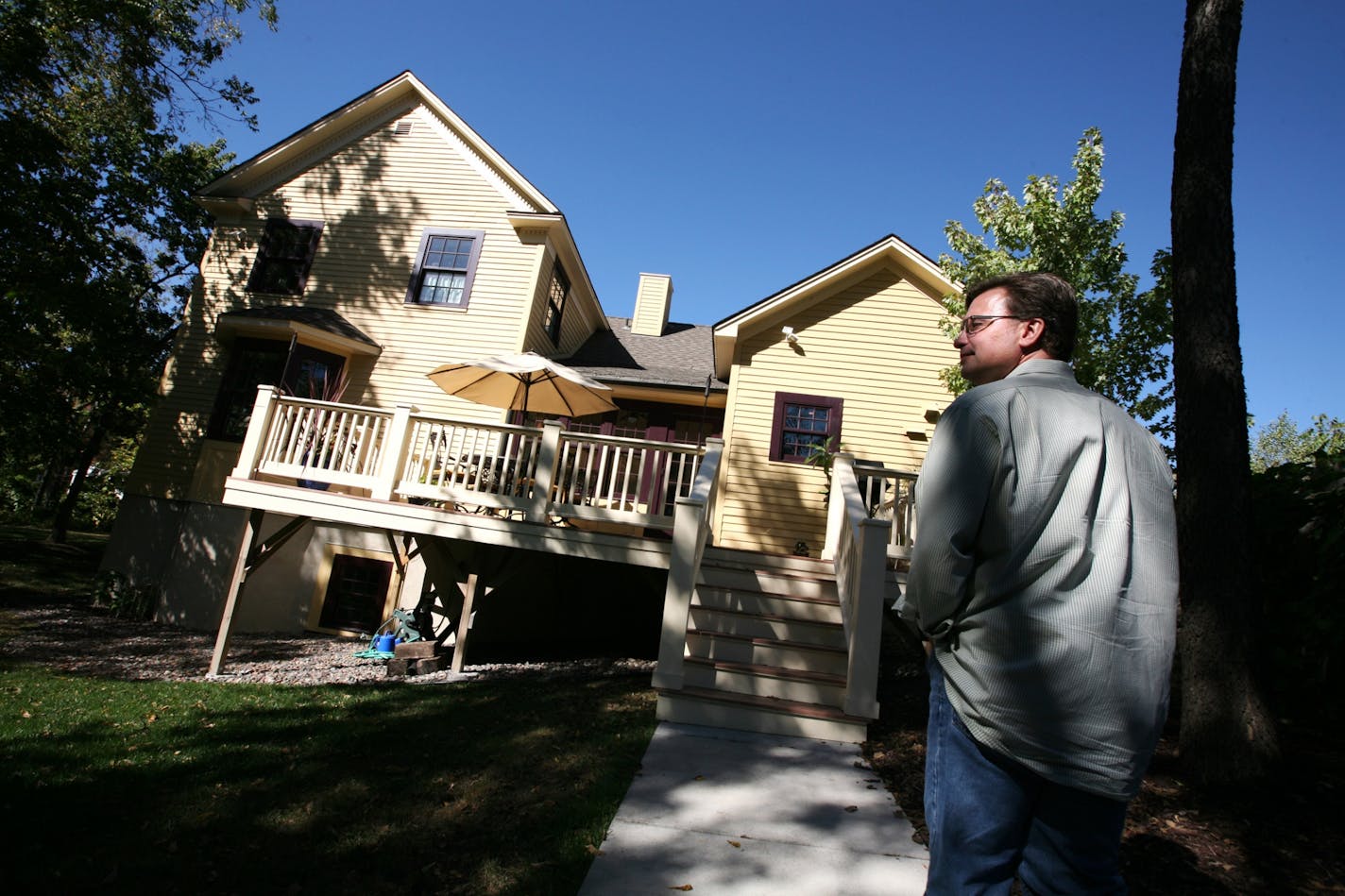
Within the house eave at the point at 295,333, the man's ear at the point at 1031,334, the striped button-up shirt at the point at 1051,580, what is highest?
the house eave at the point at 295,333

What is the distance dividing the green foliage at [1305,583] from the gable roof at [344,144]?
11296mm

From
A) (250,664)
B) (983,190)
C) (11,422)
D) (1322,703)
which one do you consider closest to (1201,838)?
(1322,703)

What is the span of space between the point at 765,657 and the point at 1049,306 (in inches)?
197

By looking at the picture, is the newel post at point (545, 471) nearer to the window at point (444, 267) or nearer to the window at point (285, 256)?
the window at point (444, 267)

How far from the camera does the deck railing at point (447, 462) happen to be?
753 centimetres

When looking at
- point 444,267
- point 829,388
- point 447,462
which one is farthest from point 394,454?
point 829,388

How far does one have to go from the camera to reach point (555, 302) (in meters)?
13.3

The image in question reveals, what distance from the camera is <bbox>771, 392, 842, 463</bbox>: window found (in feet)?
36.1

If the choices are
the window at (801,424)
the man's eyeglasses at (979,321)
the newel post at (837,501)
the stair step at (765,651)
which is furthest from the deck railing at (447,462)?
the man's eyeglasses at (979,321)

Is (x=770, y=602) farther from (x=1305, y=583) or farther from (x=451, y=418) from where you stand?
(x=451, y=418)

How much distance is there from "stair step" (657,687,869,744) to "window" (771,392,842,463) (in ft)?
19.0

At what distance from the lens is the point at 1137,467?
1.43m

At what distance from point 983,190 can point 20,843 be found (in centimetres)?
1358

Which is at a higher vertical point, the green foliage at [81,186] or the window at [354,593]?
the green foliage at [81,186]
